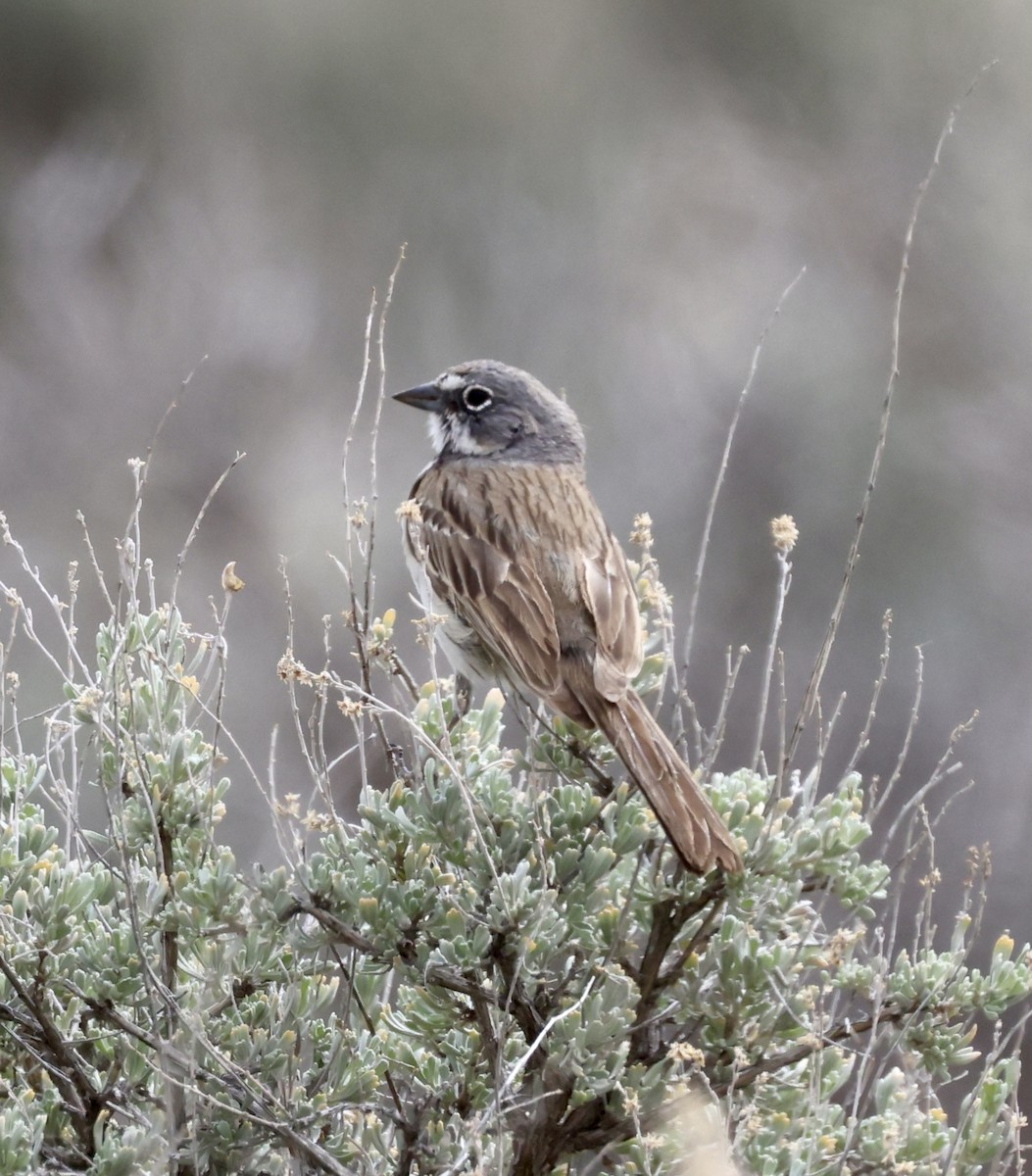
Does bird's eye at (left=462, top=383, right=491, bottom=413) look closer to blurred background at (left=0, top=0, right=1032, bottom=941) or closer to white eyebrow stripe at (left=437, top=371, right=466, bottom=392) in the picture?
white eyebrow stripe at (left=437, top=371, right=466, bottom=392)

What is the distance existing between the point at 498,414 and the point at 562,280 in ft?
9.87

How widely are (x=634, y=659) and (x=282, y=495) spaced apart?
11.6 feet

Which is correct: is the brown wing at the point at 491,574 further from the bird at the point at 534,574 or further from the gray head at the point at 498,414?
the gray head at the point at 498,414

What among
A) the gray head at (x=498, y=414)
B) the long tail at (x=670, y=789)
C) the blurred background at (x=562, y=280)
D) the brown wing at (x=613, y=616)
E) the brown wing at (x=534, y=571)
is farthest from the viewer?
the blurred background at (x=562, y=280)

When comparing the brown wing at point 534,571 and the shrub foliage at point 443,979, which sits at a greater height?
the brown wing at point 534,571

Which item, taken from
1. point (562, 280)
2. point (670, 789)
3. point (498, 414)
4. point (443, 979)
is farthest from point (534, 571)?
point (562, 280)

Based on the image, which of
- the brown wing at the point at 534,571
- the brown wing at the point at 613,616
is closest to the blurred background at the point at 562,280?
the brown wing at the point at 534,571

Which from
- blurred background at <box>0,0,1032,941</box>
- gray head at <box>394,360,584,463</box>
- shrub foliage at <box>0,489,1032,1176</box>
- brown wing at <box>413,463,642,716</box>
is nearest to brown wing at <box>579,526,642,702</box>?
brown wing at <box>413,463,642,716</box>

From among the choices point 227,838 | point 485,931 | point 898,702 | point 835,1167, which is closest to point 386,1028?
point 485,931

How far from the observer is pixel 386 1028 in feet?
8.48

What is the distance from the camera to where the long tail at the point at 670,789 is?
2260mm

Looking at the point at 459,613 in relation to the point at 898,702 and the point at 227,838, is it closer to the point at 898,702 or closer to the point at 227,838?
the point at 227,838

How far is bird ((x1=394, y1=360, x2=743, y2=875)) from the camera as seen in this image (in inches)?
98.1

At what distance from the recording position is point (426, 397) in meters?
3.66
